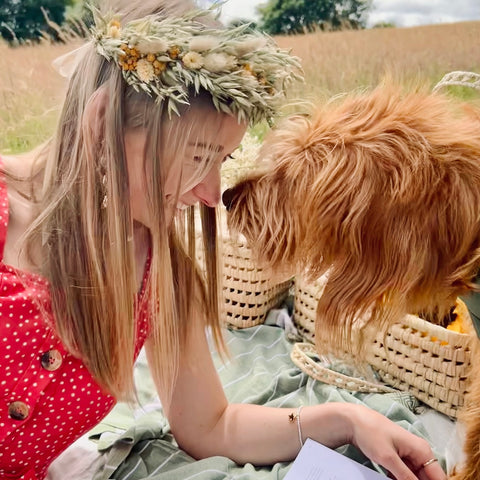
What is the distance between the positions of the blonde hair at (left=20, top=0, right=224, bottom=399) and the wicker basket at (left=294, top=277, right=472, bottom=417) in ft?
1.39

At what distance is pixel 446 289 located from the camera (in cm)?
96

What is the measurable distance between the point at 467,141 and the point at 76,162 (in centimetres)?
61

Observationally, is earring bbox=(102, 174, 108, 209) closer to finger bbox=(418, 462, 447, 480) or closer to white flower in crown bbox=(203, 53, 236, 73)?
white flower in crown bbox=(203, 53, 236, 73)

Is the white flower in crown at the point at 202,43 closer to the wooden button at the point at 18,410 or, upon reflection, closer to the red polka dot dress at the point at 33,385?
the red polka dot dress at the point at 33,385

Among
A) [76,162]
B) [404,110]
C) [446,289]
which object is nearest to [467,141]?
[404,110]

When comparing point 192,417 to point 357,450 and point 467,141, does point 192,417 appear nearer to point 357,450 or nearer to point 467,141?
point 357,450

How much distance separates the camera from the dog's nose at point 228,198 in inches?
42.0

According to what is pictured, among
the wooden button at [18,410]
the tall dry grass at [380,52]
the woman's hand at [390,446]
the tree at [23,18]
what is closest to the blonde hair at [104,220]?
the wooden button at [18,410]

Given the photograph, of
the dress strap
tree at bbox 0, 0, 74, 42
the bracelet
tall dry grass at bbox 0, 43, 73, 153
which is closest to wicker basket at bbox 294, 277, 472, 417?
the bracelet

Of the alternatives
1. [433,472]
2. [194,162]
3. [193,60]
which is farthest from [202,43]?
[433,472]

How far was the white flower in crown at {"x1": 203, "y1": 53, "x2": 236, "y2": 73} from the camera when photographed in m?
0.74

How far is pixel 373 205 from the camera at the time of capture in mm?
935

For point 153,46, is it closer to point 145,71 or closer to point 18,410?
point 145,71

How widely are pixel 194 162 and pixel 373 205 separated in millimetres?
321
